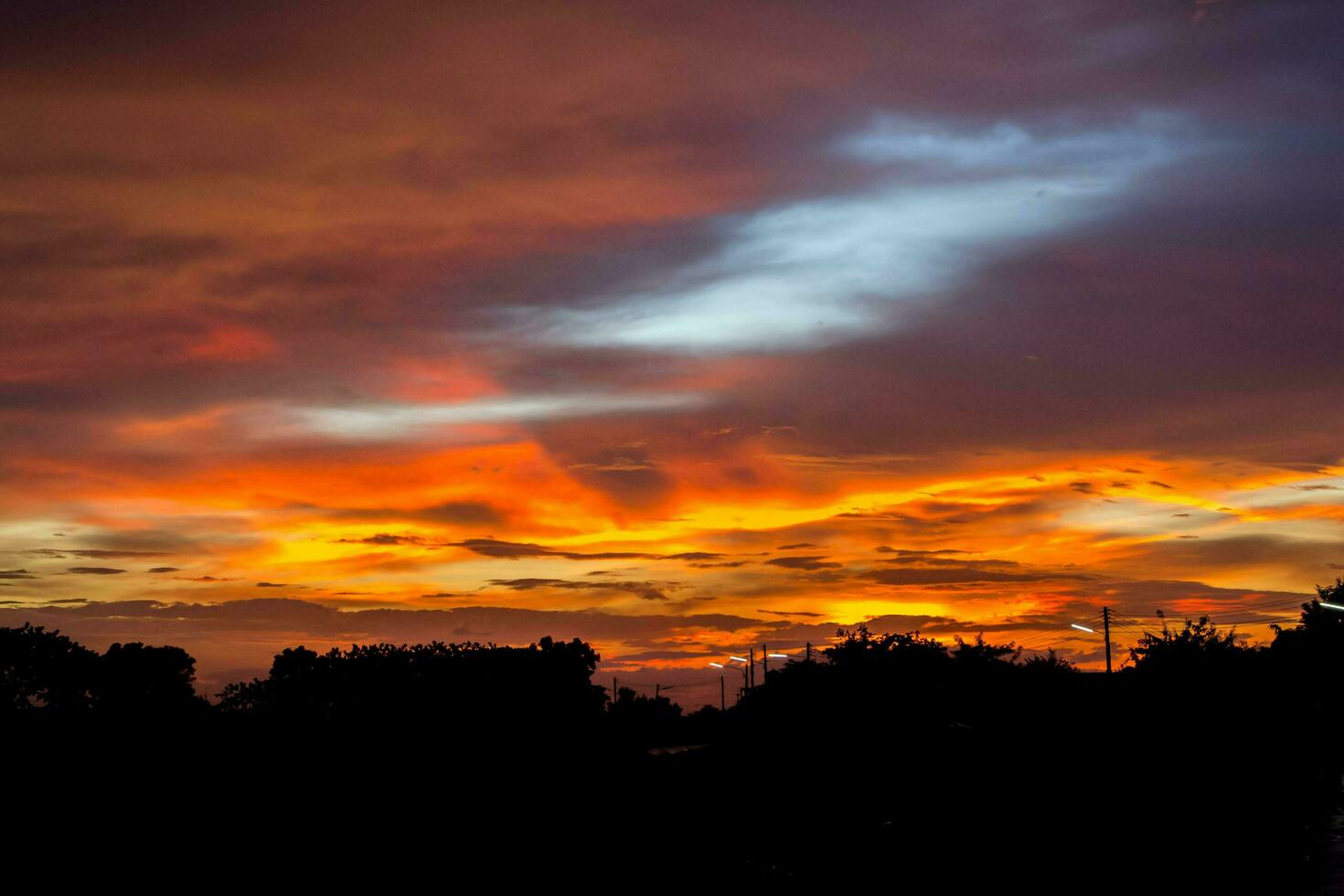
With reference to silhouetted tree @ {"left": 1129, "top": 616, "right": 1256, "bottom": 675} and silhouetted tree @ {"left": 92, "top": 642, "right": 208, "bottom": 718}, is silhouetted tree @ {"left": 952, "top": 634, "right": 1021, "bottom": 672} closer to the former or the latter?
silhouetted tree @ {"left": 1129, "top": 616, "right": 1256, "bottom": 675}

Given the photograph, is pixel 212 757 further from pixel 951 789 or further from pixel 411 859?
pixel 951 789

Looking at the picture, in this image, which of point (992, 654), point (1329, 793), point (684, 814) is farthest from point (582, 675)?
point (684, 814)

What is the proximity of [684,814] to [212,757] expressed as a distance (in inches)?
474

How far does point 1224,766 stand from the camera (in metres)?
41.1

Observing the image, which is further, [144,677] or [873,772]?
[144,677]

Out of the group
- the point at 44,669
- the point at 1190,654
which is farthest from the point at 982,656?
the point at 44,669

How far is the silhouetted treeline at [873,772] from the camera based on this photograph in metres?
29.6

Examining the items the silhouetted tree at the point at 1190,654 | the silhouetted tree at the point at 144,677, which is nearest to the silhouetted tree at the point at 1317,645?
the silhouetted tree at the point at 1190,654

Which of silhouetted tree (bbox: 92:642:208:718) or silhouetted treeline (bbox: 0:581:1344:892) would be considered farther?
silhouetted tree (bbox: 92:642:208:718)

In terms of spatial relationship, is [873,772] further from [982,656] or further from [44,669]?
[44,669]

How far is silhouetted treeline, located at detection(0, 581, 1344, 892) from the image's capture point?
29.6 m

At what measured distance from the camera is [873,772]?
40250 millimetres

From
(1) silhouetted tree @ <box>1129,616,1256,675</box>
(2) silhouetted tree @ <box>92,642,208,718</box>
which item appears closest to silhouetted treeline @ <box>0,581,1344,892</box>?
(1) silhouetted tree @ <box>1129,616,1256,675</box>

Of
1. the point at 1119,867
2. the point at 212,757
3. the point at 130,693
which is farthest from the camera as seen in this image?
the point at 130,693
